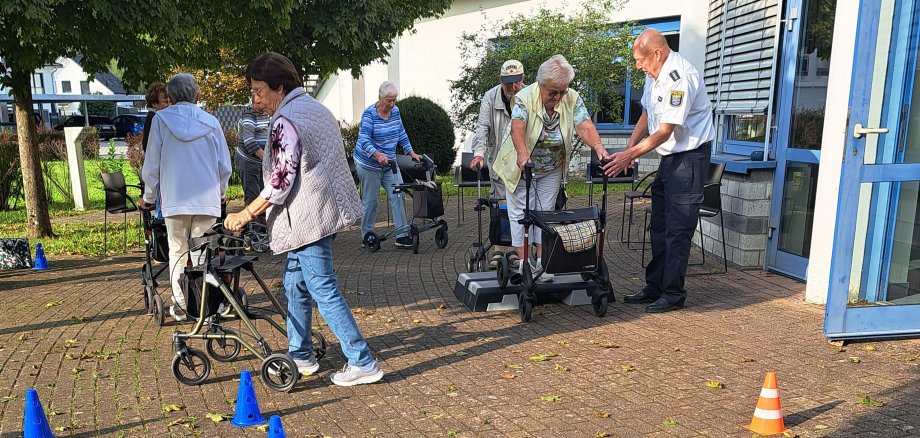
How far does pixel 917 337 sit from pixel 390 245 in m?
5.67

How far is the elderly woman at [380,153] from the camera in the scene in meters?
8.63

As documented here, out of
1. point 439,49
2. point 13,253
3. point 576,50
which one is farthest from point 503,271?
point 439,49

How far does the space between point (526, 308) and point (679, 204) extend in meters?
1.42

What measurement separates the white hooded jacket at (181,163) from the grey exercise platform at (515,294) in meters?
2.10

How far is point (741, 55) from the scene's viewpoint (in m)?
7.89

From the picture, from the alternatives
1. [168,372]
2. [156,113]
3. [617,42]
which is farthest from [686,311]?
[617,42]

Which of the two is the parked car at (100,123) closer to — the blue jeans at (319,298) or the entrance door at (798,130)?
the entrance door at (798,130)

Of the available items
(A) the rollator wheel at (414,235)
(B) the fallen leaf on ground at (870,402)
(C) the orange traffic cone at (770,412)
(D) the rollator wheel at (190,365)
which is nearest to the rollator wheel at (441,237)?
(A) the rollator wheel at (414,235)

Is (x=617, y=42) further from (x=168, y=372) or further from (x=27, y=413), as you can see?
(x=27, y=413)

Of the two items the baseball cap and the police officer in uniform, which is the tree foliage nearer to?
the baseball cap

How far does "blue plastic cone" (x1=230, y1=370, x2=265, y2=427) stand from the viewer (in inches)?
150

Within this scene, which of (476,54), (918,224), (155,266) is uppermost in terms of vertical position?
(476,54)

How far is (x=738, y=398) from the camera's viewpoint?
13.5 feet

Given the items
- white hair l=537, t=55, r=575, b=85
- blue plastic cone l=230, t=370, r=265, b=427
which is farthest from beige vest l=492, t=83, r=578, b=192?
blue plastic cone l=230, t=370, r=265, b=427
